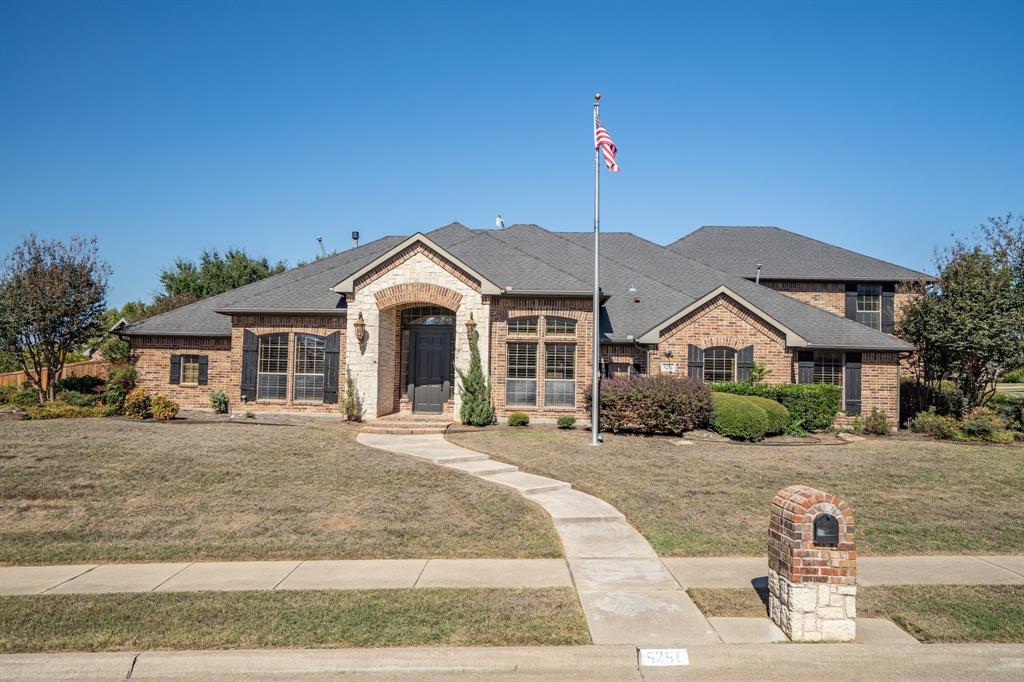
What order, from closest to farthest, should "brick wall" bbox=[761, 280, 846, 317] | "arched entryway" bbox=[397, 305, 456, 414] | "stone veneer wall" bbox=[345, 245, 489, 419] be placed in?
"stone veneer wall" bbox=[345, 245, 489, 419], "arched entryway" bbox=[397, 305, 456, 414], "brick wall" bbox=[761, 280, 846, 317]

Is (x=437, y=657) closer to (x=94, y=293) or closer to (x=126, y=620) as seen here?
(x=126, y=620)

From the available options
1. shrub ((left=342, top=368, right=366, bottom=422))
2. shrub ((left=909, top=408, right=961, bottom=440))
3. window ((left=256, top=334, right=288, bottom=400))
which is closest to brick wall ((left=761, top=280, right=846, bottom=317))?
shrub ((left=909, top=408, right=961, bottom=440))

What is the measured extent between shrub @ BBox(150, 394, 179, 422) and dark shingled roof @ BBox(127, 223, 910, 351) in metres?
2.82

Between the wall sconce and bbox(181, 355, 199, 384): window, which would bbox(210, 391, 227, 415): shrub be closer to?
bbox(181, 355, 199, 384): window

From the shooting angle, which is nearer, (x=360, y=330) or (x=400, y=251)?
(x=360, y=330)

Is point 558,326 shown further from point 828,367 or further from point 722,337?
point 828,367

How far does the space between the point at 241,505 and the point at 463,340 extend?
34.3 ft

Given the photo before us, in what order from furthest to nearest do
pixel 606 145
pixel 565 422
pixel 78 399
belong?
pixel 78 399 → pixel 565 422 → pixel 606 145

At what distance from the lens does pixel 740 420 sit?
56.2 ft

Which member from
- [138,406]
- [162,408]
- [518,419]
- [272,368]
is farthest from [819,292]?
[138,406]

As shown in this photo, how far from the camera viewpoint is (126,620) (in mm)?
5805

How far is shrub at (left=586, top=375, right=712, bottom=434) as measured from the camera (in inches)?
686

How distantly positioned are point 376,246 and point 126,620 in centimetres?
2179

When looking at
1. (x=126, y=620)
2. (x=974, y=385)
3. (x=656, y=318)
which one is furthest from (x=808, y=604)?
(x=974, y=385)
